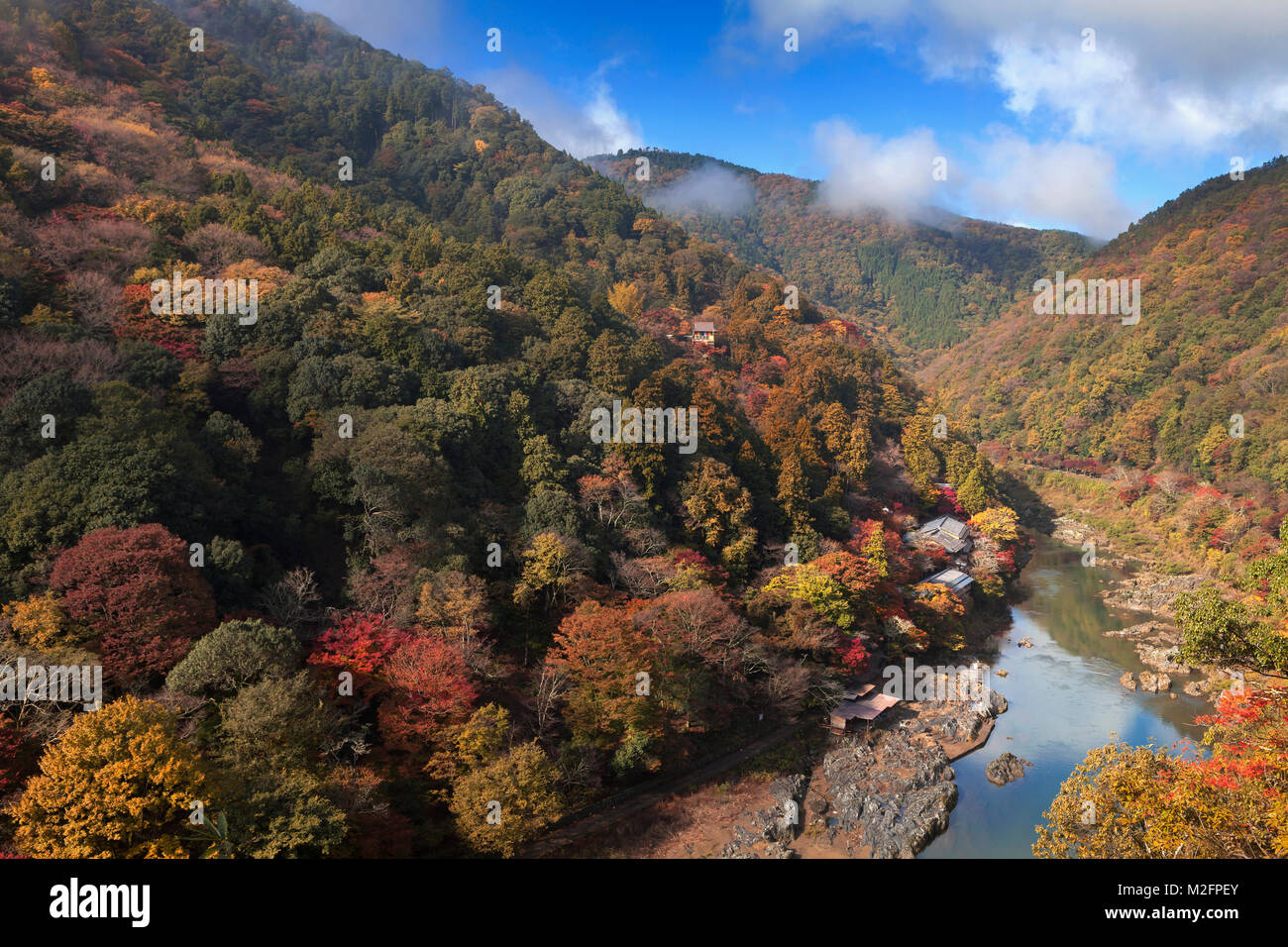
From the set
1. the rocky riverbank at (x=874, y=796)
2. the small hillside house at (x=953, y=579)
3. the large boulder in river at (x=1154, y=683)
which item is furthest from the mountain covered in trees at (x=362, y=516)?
the large boulder in river at (x=1154, y=683)

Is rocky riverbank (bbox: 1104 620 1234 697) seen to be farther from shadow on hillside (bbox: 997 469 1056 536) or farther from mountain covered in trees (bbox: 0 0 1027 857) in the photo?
shadow on hillside (bbox: 997 469 1056 536)

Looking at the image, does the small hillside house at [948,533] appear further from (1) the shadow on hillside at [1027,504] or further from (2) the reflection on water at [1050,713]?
(1) the shadow on hillside at [1027,504]

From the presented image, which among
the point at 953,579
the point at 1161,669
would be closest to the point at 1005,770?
the point at 1161,669

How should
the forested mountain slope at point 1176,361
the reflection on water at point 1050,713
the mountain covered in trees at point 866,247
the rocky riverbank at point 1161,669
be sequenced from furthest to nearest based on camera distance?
1. the mountain covered in trees at point 866,247
2. the forested mountain slope at point 1176,361
3. the rocky riverbank at point 1161,669
4. the reflection on water at point 1050,713

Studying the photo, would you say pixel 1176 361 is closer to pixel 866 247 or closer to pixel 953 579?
pixel 953 579

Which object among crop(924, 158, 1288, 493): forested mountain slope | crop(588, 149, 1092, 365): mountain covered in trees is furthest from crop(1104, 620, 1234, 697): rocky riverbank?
crop(588, 149, 1092, 365): mountain covered in trees

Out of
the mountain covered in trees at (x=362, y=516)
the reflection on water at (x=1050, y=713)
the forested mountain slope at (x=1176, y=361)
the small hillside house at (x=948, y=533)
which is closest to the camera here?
the mountain covered in trees at (x=362, y=516)
